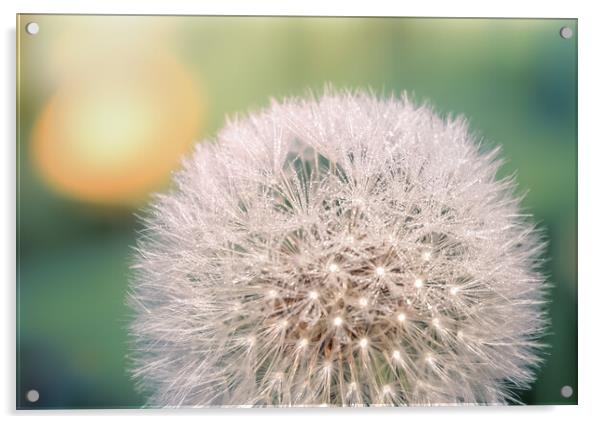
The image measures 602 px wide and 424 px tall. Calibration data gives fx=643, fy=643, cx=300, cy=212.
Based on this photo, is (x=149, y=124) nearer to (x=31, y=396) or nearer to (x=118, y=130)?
(x=118, y=130)

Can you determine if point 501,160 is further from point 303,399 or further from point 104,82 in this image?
point 104,82

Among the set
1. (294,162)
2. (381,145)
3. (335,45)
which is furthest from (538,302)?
(335,45)

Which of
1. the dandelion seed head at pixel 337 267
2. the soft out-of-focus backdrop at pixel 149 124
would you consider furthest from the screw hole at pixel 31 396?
the dandelion seed head at pixel 337 267

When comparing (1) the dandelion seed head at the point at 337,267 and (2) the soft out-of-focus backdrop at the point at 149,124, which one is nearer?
(1) the dandelion seed head at the point at 337,267

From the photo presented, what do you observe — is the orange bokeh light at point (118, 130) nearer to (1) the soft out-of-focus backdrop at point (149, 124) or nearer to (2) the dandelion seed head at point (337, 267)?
(1) the soft out-of-focus backdrop at point (149, 124)

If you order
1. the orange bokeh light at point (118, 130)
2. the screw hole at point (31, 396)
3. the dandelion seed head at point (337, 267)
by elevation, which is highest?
the orange bokeh light at point (118, 130)

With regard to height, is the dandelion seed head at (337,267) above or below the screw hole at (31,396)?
above

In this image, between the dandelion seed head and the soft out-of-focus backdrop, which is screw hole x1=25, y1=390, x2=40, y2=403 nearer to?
the soft out-of-focus backdrop

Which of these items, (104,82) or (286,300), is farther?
(104,82)
